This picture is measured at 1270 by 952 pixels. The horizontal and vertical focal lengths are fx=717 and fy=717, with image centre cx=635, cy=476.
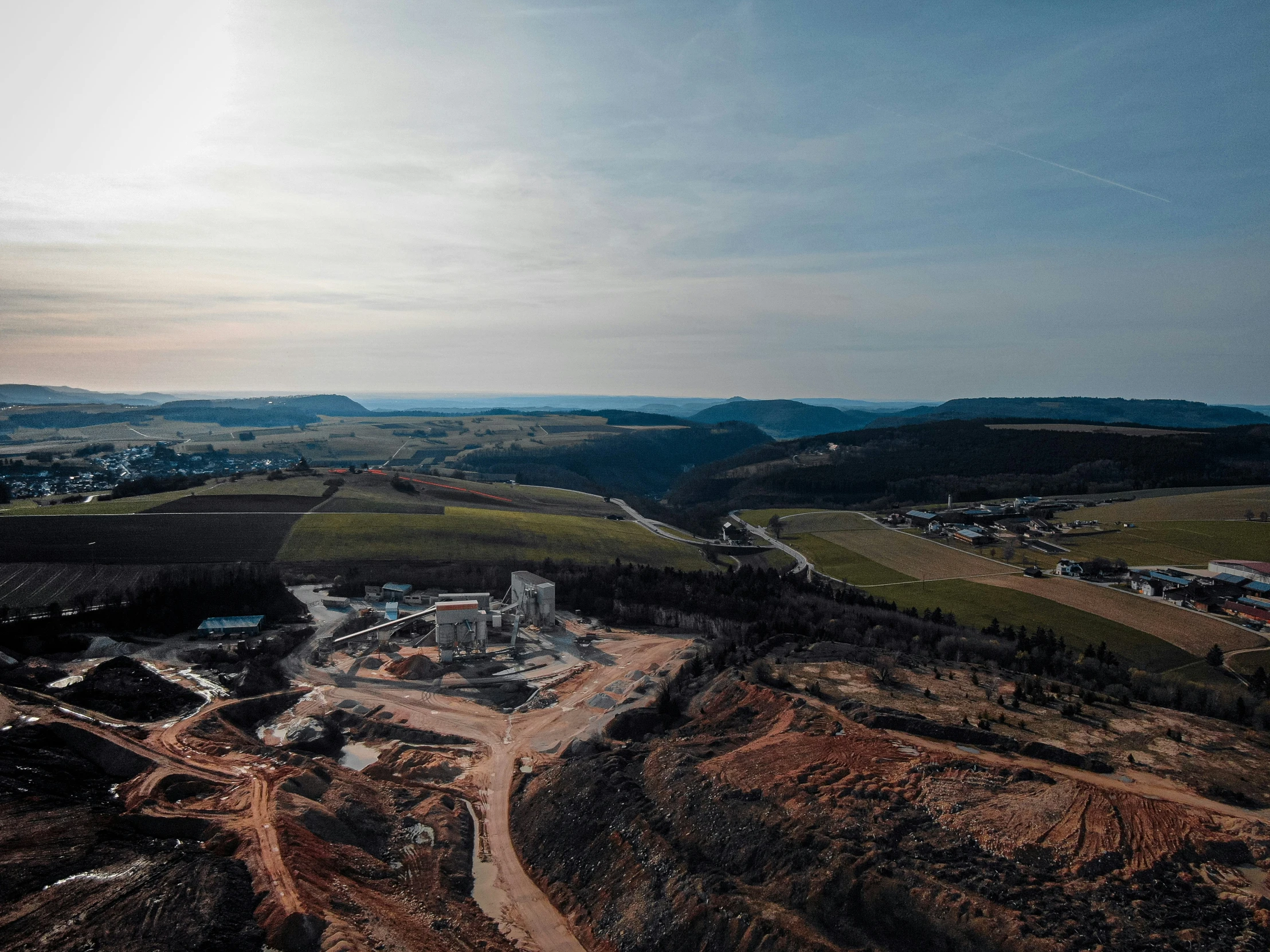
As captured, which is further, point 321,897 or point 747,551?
point 747,551

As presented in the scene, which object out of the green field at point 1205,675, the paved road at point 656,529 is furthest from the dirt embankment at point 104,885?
the paved road at point 656,529

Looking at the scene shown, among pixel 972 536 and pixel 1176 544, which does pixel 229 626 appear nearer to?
pixel 972 536

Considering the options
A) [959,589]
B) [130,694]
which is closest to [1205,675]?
[959,589]

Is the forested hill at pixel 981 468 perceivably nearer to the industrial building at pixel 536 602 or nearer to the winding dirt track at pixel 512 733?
the industrial building at pixel 536 602

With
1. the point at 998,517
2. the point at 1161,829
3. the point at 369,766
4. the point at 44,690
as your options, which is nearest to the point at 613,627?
the point at 369,766

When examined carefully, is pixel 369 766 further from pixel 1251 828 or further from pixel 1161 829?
pixel 1251 828

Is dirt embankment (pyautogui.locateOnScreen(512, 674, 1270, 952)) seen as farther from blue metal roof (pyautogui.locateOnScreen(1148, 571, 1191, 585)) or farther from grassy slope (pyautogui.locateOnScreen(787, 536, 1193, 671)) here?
blue metal roof (pyautogui.locateOnScreen(1148, 571, 1191, 585))

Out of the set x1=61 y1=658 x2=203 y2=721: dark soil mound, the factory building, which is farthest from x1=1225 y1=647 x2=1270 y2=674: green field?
x1=61 y1=658 x2=203 y2=721: dark soil mound
